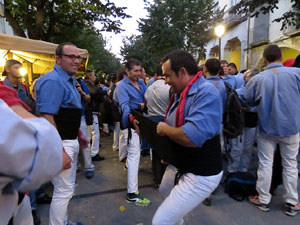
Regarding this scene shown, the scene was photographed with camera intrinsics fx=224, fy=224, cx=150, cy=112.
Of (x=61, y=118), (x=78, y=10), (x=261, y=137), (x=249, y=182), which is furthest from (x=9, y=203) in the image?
(x=78, y=10)

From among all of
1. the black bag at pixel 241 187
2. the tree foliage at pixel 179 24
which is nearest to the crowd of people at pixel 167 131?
the black bag at pixel 241 187

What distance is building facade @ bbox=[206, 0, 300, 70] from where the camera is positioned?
11691 mm

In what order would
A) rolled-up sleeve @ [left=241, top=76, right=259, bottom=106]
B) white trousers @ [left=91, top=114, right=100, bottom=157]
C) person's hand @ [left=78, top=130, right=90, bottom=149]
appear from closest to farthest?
person's hand @ [left=78, top=130, right=90, bottom=149]
rolled-up sleeve @ [left=241, top=76, right=259, bottom=106]
white trousers @ [left=91, top=114, right=100, bottom=157]

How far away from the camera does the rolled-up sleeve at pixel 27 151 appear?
670 millimetres

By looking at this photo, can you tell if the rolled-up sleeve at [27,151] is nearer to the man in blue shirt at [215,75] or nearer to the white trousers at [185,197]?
the white trousers at [185,197]

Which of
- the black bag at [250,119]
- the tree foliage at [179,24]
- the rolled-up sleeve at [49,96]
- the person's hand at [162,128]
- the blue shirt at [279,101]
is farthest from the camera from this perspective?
the tree foliage at [179,24]

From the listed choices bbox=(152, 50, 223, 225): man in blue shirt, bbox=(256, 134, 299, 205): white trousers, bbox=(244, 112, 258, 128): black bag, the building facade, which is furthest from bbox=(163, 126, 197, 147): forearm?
the building facade

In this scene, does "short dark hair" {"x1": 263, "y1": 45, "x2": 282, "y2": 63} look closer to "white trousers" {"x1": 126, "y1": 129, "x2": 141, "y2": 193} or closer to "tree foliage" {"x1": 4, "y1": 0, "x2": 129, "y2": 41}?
"white trousers" {"x1": 126, "y1": 129, "x2": 141, "y2": 193}

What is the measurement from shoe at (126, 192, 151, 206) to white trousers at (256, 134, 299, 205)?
168 centimetres

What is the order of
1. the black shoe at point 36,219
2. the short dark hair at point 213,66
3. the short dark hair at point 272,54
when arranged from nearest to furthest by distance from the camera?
1. the black shoe at point 36,219
2. the short dark hair at point 272,54
3. the short dark hair at point 213,66

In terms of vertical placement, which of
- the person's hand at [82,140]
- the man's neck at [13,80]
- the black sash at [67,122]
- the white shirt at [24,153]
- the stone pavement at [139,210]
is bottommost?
the stone pavement at [139,210]

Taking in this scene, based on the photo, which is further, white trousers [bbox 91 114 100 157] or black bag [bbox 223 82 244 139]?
white trousers [bbox 91 114 100 157]

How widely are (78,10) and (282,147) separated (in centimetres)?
936

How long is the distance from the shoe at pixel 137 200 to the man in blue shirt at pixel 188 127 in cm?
164
